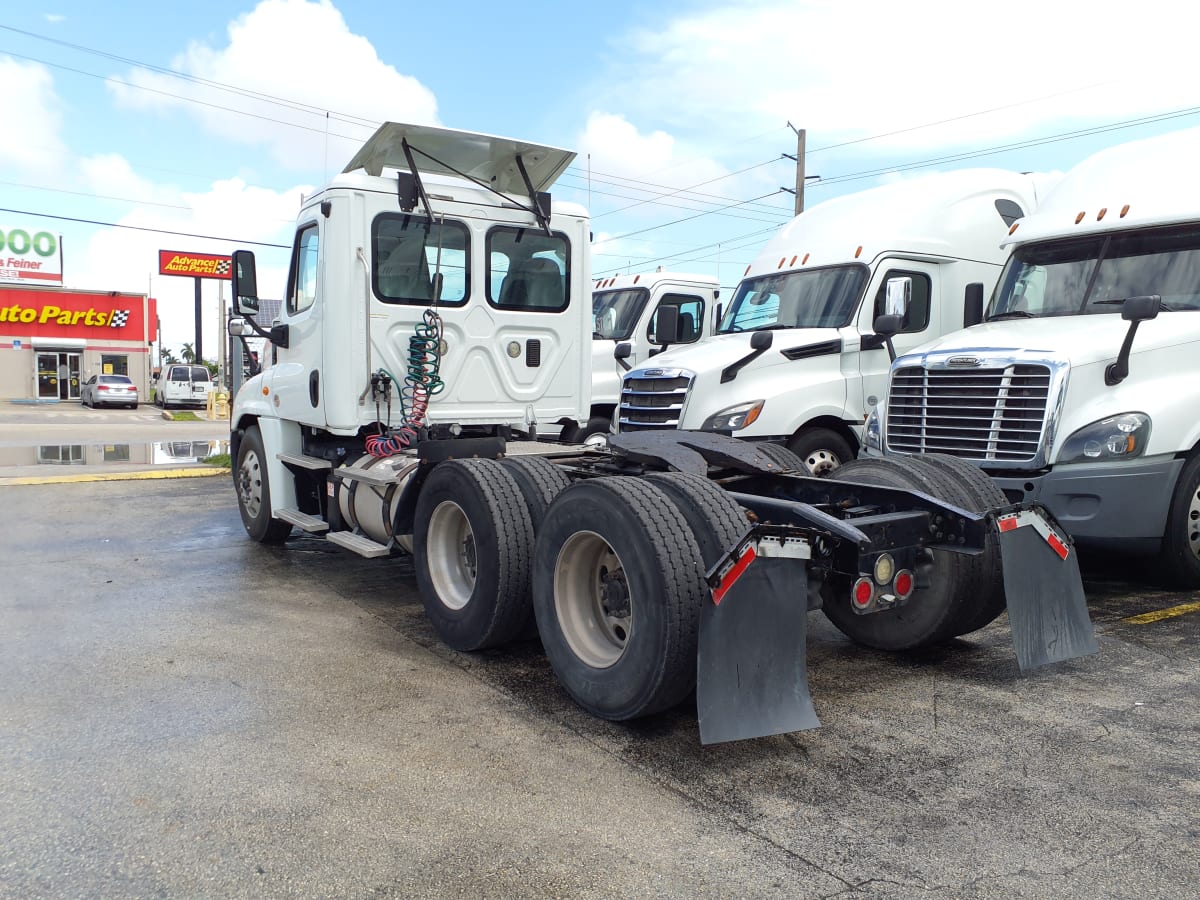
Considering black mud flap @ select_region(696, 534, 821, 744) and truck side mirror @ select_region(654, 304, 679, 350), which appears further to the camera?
truck side mirror @ select_region(654, 304, 679, 350)

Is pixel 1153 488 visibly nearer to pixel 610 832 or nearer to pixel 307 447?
pixel 610 832

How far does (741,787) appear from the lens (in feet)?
11.8

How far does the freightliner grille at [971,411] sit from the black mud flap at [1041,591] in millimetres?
1955

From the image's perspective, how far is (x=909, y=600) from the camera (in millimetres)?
5016

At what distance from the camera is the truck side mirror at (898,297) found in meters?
8.66

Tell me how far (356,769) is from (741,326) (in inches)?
288

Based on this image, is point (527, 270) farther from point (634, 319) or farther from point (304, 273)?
point (634, 319)

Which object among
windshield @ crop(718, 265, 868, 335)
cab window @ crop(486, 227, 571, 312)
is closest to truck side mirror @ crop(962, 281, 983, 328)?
Result: windshield @ crop(718, 265, 868, 335)

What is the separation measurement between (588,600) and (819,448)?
5.12m

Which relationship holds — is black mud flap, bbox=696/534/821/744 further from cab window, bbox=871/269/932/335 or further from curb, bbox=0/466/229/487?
curb, bbox=0/466/229/487

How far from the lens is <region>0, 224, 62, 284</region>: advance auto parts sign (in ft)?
152

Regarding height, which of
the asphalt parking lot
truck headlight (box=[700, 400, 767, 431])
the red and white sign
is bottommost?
the asphalt parking lot

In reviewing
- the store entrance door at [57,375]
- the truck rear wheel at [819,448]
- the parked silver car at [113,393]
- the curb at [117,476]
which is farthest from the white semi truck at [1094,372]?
the store entrance door at [57,375]

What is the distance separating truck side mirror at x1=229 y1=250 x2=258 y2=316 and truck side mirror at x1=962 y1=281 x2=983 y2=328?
241 inches
